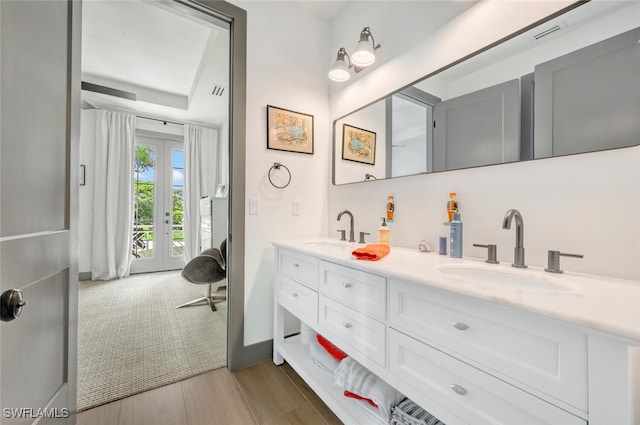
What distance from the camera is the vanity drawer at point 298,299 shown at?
1.47 m

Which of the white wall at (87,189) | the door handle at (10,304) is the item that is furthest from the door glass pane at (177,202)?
the door handle at (10,304)

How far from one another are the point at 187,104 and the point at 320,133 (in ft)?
9.95

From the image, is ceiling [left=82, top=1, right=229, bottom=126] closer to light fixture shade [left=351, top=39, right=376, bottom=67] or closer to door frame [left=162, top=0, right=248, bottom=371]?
door frame [left=162, top=0, right=248, bottom=371]

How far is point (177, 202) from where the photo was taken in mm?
4574

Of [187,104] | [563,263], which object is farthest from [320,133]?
[187,104]

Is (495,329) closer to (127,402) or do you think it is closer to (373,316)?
(373,316)

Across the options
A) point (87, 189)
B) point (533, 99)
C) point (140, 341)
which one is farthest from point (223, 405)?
point (87, 189)

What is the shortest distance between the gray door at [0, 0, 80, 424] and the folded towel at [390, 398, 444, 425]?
1.29 metres

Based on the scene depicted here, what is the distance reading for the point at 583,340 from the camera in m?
0.56

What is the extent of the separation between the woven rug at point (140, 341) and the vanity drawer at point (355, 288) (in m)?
1.17

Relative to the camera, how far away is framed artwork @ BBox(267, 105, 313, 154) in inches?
76.4

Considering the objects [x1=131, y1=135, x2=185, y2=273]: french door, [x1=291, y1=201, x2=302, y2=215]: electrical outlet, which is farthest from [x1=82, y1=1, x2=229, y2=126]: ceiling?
[x1=291, y1=201, x2=302, y2=215]: electrical outlet

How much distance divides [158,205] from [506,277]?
491 cm

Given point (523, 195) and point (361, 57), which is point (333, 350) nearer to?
point (523, 195)
